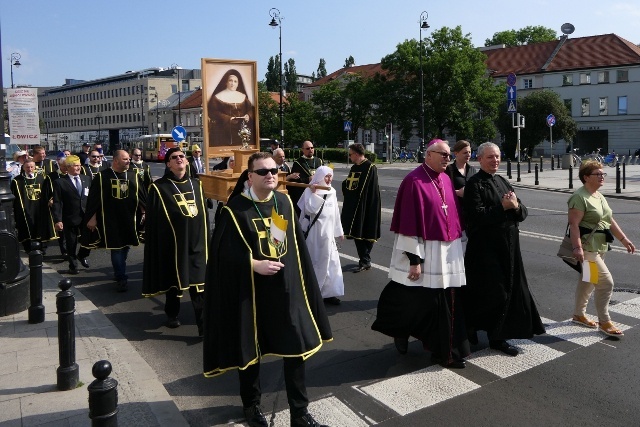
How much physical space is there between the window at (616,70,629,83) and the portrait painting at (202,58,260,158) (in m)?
64.2

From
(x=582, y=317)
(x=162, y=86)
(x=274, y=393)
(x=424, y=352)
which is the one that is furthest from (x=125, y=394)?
(x=162, y=86)

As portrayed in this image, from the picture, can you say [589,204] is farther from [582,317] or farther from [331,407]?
[331,407]

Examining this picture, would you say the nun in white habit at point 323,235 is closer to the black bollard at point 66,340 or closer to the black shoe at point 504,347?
the black shoe at point 504,347

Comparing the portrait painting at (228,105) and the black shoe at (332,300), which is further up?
the portrait painting at (228,105)

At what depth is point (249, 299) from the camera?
13.9 ft

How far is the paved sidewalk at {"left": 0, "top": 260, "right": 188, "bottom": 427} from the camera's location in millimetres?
4508

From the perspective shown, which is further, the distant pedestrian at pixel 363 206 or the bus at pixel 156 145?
the bus at pixel 156 145

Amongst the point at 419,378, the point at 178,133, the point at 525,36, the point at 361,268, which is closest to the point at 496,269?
the point at 419,378

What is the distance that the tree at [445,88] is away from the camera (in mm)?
54469

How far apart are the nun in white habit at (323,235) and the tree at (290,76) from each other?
388ft

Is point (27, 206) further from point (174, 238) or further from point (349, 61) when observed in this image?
point (349, 61)

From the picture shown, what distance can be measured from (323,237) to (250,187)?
10.8 ft

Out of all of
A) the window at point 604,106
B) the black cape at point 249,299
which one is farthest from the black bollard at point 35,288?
the window at point 604,106

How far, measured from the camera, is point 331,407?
473 centimetres
